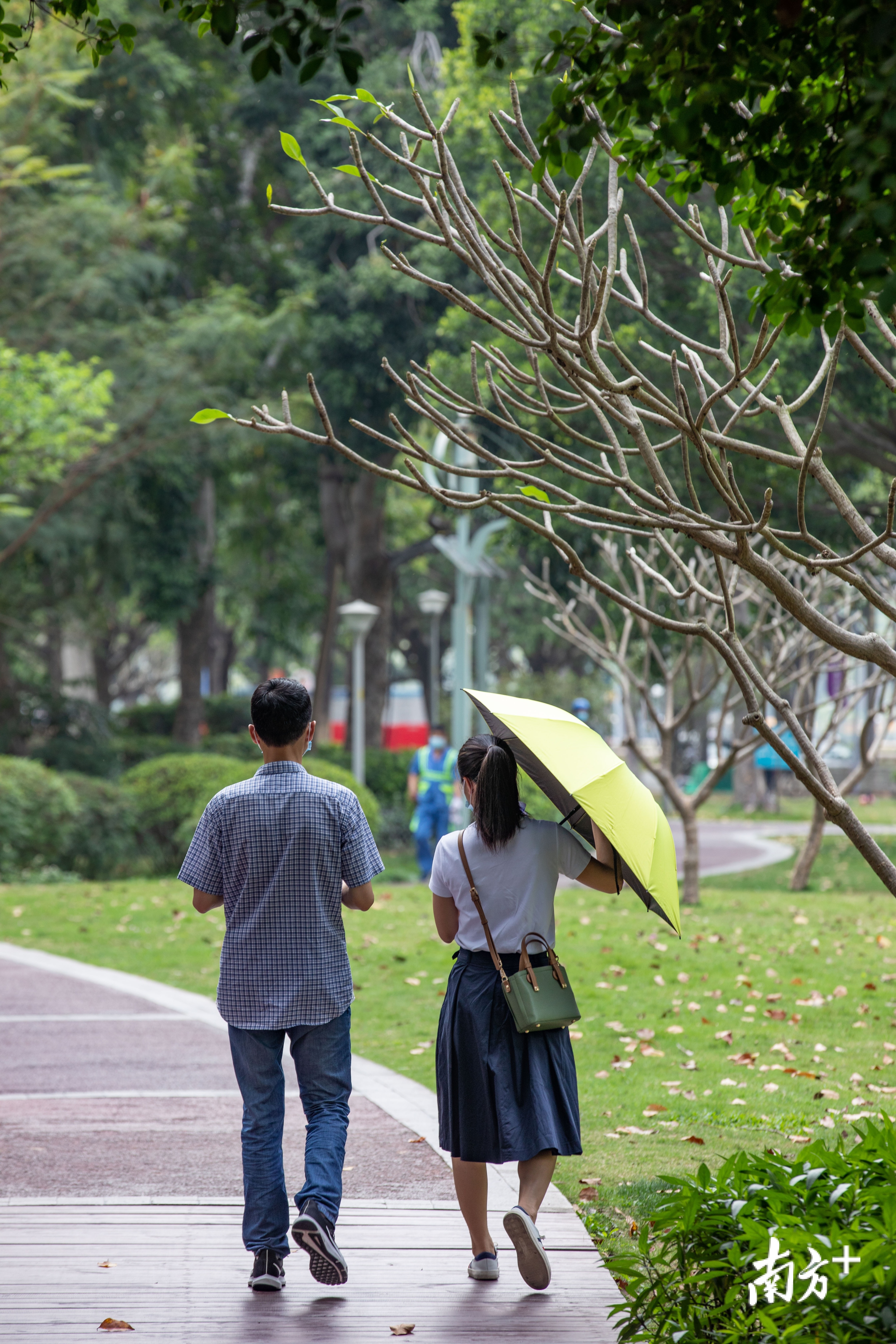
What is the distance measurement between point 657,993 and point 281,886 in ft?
17.9

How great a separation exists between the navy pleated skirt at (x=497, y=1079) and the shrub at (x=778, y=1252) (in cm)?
42

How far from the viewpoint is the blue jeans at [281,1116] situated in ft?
13.4

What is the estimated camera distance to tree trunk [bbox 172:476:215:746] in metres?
26.3

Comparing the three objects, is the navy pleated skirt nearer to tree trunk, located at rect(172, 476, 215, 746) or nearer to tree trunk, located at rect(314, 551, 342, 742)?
tree trunk, located at rect(172, 476, 215, 746)

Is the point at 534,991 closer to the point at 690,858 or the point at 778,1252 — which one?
the point at 778,1252

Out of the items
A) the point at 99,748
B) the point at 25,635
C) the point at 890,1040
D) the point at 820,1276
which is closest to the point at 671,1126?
the point at 890,1040

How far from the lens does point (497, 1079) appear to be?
4078 mm

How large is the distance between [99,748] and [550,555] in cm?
889

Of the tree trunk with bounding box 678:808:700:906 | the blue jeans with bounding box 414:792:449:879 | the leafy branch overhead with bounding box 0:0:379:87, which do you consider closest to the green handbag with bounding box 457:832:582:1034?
the leafy branch overhead with bounding box 0:0:379:87

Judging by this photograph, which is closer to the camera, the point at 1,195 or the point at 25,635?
the point at 1,195

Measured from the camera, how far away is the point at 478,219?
13.8 ft

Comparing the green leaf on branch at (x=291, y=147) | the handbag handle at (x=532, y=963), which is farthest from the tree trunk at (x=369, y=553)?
the green leaf on branch at (x=291, y=147)

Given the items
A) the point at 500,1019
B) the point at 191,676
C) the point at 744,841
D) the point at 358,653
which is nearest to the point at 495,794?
the point at 500,1019

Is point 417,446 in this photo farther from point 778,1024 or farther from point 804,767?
point 778,1024
